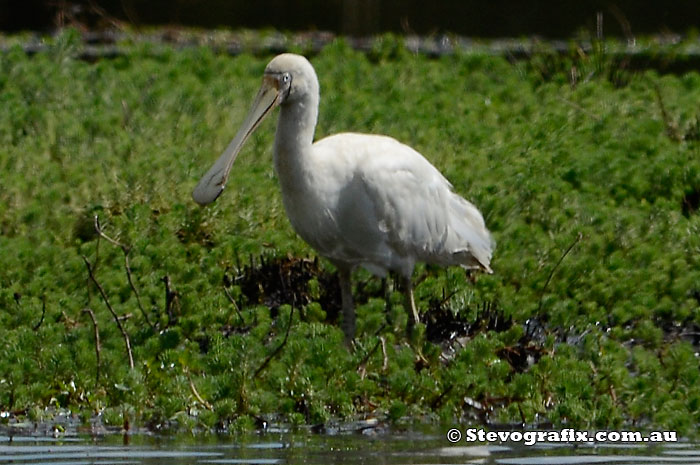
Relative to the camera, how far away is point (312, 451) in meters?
5.94

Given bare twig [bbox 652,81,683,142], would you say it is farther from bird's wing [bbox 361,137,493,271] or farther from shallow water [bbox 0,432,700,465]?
→ shallow water [bbox 0,432,700,465]

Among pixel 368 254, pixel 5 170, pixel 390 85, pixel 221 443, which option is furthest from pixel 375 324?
pixel 390 85

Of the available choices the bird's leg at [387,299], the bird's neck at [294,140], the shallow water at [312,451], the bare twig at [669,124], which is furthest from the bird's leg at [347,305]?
the bare twig at [669,124]

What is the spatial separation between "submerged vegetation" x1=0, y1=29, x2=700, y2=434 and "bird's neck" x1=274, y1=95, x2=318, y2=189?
2.12 ft

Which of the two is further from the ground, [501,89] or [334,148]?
[501,89]

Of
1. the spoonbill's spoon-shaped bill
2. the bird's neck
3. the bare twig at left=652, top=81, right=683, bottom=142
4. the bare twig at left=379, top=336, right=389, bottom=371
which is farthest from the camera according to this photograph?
the bare twig at left=652, top=81, right=683, bottom=142

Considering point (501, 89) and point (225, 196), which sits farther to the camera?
point (501, 89)

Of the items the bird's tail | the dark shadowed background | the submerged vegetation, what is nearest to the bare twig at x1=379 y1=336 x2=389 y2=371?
the submerged vegetation

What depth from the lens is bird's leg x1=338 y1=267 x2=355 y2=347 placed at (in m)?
7.85

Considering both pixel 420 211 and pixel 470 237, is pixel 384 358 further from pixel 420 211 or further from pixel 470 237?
pixel 470 237

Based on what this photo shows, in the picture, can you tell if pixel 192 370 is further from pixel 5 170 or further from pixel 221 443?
pixel 5 170

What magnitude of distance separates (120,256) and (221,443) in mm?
2612

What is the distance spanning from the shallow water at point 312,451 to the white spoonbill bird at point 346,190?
1.52m

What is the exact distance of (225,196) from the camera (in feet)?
31.4
